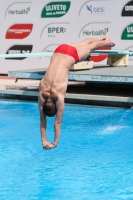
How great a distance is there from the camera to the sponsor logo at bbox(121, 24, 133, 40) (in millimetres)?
12188

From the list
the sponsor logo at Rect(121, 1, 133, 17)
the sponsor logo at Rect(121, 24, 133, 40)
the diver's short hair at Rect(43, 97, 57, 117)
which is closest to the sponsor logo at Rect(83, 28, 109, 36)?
the sponsor logo at Rect(121, 24, 133, 40)

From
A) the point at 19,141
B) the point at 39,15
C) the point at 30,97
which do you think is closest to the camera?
the point at 19,141

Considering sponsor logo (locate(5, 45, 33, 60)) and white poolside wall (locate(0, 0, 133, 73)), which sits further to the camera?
sponsor logo (locate(5, 45, 33, 60))

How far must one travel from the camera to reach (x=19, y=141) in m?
7.19

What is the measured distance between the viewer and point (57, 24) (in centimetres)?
1309

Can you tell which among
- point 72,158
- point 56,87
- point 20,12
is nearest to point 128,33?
point 20,12

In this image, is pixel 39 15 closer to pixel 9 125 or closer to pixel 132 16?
pixel 132 16

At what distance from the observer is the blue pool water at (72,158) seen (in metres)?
5.04

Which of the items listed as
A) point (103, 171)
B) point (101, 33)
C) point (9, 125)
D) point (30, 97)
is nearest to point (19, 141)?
point (9, 125)

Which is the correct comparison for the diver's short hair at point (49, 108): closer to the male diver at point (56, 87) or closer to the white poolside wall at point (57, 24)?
the male diver at point (56, 87)

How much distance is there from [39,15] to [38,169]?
829 centimetres

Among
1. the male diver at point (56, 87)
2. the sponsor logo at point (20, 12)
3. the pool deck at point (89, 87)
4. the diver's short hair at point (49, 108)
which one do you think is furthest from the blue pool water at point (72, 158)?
the sponsor logo at point (20, 12)

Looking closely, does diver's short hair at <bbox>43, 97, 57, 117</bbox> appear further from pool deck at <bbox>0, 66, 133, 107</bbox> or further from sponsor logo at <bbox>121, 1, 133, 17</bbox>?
sponsor logo at <bbox>121, 1, 133, 17</bbox>

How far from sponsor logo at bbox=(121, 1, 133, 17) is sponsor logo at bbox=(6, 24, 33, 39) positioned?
292 cm
